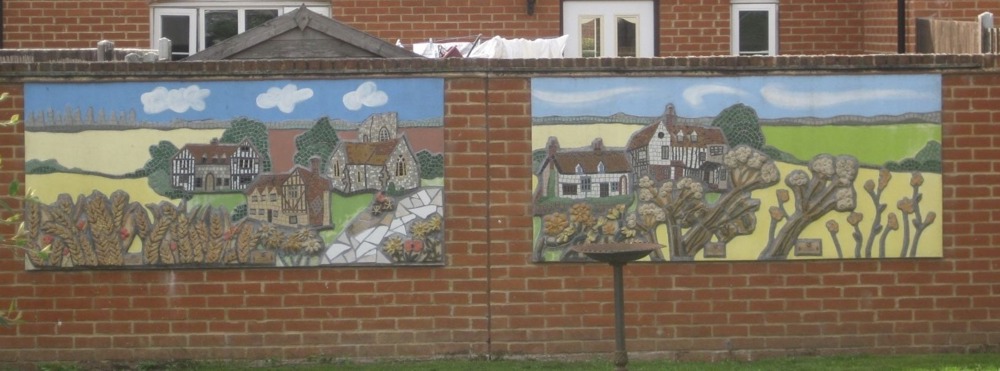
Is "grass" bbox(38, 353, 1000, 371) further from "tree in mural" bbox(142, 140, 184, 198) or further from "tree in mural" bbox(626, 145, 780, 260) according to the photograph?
"tree in mural" bbox(142, 140, 184, 198)

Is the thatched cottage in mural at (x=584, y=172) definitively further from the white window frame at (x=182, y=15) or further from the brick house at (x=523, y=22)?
the white window frame at (x=182, y=15)

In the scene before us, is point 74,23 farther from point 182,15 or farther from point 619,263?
point 619,263

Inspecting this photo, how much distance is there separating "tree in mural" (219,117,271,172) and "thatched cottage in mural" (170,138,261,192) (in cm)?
2

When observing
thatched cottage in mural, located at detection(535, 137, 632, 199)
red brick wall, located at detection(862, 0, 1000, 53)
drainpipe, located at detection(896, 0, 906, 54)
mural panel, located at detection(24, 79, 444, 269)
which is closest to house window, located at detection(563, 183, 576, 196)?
thatched cottage in mural, located at detection(535, 137, 632, 199)

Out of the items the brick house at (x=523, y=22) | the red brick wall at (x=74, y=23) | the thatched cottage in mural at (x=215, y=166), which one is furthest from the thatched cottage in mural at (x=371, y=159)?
the red brick wall at (x=74, y=23)

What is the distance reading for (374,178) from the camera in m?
9.23

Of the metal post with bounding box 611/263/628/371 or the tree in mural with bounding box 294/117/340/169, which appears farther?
the tree in mural with bounding box 294/117/340/169

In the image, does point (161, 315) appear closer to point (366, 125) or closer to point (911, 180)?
point (366, 125)

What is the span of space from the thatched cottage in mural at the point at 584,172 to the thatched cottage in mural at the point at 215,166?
1704 millimetres

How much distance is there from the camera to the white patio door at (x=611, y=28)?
16.1 meters

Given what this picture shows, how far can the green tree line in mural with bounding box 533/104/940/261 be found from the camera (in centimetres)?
930

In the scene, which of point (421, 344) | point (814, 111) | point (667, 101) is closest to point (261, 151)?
point (421, 344)

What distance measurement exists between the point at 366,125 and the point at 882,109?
3059 mm

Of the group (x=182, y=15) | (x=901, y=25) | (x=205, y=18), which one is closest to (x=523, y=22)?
(x=205, y=18)
